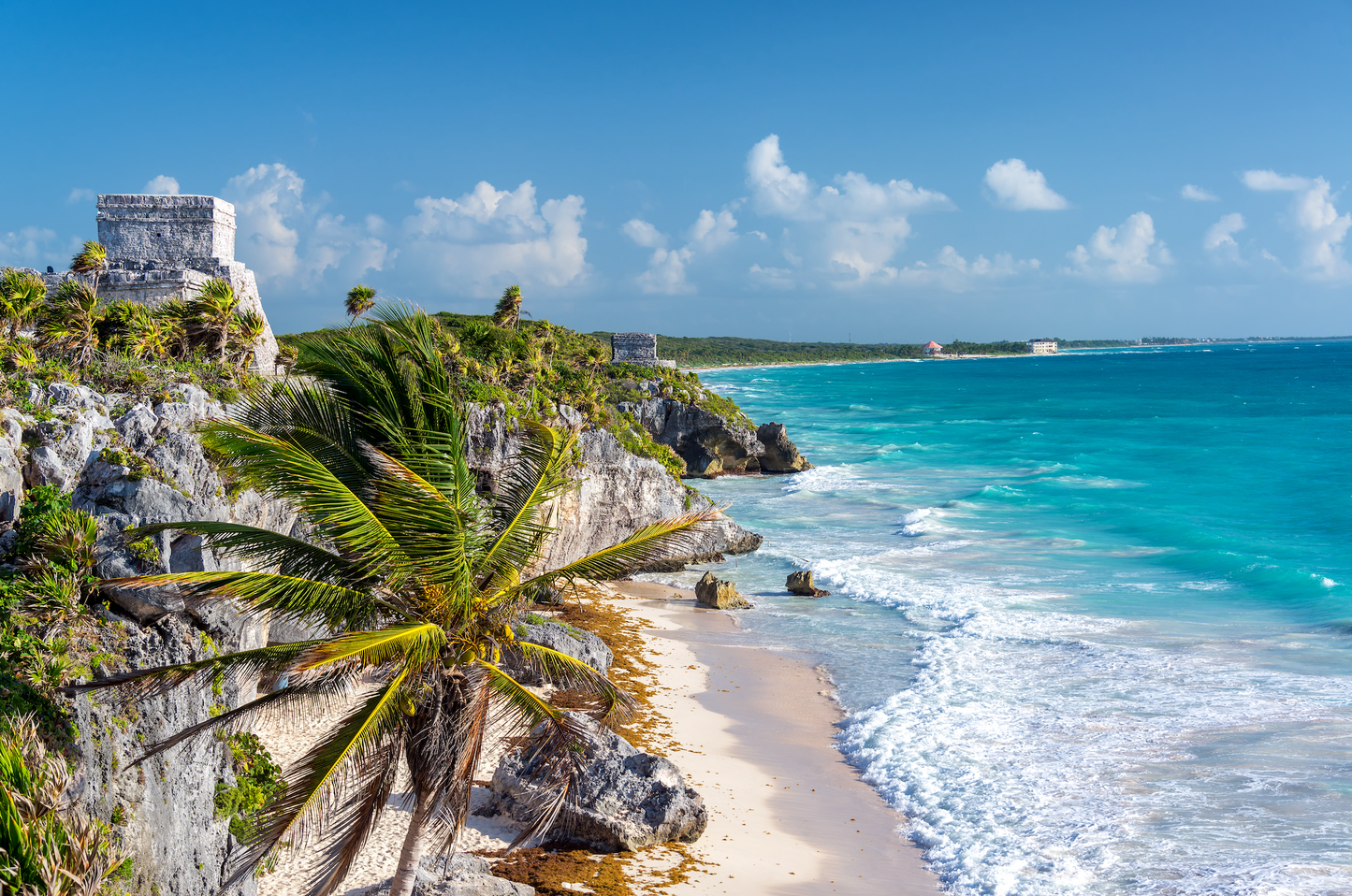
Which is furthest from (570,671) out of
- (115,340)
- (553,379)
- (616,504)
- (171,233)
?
(553,379)

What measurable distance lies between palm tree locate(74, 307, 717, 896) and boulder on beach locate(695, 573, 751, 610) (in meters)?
13.8

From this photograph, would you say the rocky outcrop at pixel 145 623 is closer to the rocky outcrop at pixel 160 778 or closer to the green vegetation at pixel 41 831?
the rocky outcrop at pixel 160 778

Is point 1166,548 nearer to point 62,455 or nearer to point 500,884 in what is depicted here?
point 500,884

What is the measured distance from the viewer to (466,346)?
3244 centimetres

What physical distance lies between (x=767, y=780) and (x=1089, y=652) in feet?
29.2

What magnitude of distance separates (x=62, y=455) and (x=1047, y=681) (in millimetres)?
16001

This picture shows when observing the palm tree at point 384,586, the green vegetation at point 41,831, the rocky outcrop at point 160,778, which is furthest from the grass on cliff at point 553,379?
the green vegetation at point 41,831

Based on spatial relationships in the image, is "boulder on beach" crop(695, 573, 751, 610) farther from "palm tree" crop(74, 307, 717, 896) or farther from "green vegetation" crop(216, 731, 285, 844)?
"palm tree" crop(74, 307, 717, 896)

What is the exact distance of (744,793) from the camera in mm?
12273

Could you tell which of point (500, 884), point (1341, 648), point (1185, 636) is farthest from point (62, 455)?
point (1341, 648)

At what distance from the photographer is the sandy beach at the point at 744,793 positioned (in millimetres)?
9867

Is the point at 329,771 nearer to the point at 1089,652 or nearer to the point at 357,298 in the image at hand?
the point at 1089,652

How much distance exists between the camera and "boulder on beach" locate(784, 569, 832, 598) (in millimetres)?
22609

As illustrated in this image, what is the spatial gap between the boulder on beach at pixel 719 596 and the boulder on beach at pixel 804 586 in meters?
1.44
